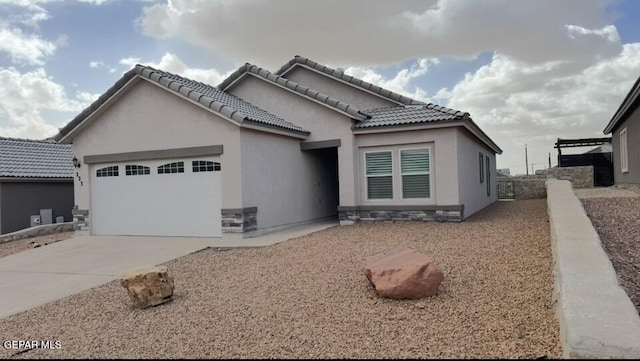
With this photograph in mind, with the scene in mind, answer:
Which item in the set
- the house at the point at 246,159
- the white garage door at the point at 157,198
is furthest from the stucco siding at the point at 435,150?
the white garage door at the point at 157,198

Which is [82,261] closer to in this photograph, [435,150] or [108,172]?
[108,172]

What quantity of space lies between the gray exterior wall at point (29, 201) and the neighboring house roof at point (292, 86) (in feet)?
30.7

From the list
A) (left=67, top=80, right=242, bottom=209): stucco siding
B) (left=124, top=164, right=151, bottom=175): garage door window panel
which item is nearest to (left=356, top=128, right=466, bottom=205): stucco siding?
(left=67, top=80, right=242, bottom=209): stucco siding

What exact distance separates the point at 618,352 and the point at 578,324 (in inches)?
Result: 14.2

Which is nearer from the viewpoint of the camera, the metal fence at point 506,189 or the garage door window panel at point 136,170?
the garage door window panel at point 136,170

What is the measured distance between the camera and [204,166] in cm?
1298

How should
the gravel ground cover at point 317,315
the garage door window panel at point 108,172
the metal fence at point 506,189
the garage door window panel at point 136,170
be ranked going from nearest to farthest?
1. the gravel ground cover at point 317,315
2. the garage door window panel at point 136,170
3. the garage door window panel at point 108,172
4. the metal fence at point 506,189

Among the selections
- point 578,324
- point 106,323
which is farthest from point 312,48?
point 578,324

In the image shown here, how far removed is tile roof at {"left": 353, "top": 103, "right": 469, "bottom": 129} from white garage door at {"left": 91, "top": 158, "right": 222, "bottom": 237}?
5064 mm

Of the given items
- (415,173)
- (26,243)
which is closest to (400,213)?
(415,173)

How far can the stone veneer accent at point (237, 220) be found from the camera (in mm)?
12227

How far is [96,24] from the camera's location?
1405 centimetres

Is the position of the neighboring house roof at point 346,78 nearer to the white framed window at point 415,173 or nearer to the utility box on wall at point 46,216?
the white framed window at point 415,173

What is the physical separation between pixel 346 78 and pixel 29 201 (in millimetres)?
14017
